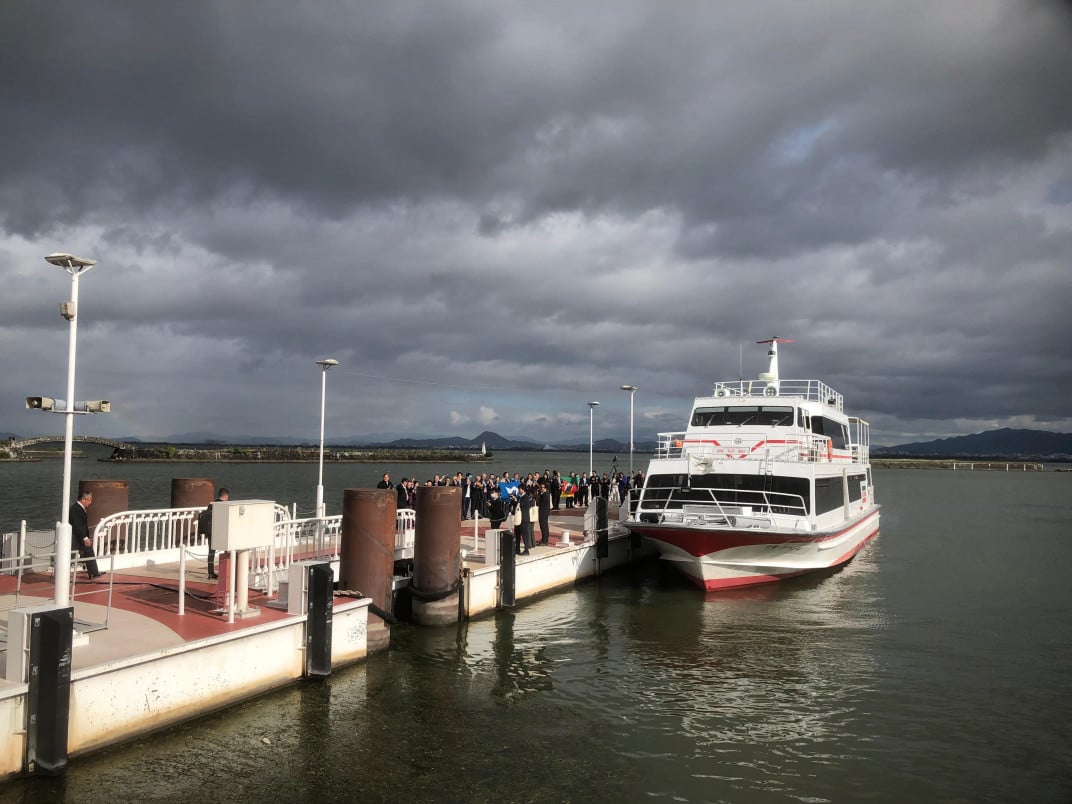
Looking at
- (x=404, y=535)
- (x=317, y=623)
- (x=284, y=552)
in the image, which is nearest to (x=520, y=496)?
(x=404, y=535)

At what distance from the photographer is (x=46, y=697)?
Result: 7.80 meters

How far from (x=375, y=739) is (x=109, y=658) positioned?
330 centimetres

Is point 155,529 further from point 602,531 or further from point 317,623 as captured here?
point 602,531

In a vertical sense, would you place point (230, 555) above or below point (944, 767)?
above

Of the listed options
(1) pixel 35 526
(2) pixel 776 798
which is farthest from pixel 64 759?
(1) pixel 35 526

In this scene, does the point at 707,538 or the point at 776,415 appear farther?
the point at 776,415

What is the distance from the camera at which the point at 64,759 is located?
7910 millimetres

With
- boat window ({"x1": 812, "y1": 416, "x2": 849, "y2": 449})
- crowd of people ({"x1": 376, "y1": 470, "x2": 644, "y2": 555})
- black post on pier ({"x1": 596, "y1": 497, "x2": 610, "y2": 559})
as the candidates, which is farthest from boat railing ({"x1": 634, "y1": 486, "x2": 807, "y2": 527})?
boat window ({"x1": 812, "y1": 416, "x2": 849, "y2": 449})

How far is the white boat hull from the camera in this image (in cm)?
1881

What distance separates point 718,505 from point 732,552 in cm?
121

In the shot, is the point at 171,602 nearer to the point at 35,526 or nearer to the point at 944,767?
the point at 944,767

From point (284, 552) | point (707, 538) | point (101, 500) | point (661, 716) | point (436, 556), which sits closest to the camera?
point (661, 716)

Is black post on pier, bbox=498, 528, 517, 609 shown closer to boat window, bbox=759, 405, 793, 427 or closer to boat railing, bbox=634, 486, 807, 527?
boat railing, bbox=634, 486, 807, 527

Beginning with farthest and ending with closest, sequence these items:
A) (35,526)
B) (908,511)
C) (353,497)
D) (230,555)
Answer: (908,511) → (35,526) → (353,497) → (230,555)
